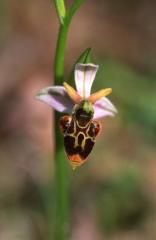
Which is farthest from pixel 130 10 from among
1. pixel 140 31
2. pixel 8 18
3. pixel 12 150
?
pixel 12 150

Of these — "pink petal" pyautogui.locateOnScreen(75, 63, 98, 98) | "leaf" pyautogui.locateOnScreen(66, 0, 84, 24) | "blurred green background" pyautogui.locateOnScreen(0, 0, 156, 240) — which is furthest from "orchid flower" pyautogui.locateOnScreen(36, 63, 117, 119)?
"blurred green background" pyautogui.locateOnScreen(0, 0, 156, 240)

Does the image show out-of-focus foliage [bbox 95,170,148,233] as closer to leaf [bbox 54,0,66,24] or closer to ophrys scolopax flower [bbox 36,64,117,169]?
ophrys scolopax flower [bbox 36,64,117,169]

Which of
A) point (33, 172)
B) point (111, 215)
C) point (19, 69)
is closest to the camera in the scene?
point (111, 215)

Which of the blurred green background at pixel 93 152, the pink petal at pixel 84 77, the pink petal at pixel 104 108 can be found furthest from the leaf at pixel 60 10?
the blurred green background at pixel 93 152

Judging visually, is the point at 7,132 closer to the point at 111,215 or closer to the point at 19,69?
the point at 19,69

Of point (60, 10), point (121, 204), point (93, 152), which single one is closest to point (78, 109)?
point (60, 10)

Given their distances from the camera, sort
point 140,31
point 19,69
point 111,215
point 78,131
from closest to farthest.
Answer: point 78,131
point 111,215
point 19,69
point 140,31
